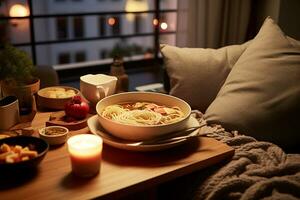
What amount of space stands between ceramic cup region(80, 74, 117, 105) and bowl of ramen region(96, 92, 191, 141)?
3.6 inches

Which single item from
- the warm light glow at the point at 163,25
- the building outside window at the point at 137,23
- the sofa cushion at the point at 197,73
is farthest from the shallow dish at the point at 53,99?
the building outside window at the point at 137,23

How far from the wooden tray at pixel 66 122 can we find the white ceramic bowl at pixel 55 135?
0.20ft

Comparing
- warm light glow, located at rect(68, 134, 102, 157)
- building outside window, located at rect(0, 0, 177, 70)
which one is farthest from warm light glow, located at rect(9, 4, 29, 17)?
warm light glow, located at rect(68, 134, 102, 157)

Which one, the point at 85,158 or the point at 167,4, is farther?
the point at 167,4

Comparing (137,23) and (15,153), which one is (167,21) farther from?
(15,153)

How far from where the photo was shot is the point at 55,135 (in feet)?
3.96

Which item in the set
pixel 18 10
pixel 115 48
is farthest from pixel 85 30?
pixel 18 10

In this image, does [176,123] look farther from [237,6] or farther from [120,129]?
[237,6]

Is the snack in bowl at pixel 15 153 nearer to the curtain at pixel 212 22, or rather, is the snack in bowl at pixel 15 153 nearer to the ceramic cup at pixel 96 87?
A: the ceramic cup at pixel 96 87

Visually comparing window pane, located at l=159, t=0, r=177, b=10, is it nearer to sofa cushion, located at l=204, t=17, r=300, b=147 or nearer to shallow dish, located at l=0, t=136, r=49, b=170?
sofa cushion, located at l=204, t=17, r=300, b=147

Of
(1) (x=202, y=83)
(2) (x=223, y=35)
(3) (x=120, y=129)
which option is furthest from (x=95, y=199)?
(2) (x=223, y=35)

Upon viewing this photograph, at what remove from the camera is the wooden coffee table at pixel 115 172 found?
3.15 feet

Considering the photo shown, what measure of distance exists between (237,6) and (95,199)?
2208 mm

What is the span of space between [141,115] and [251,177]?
0.42m
